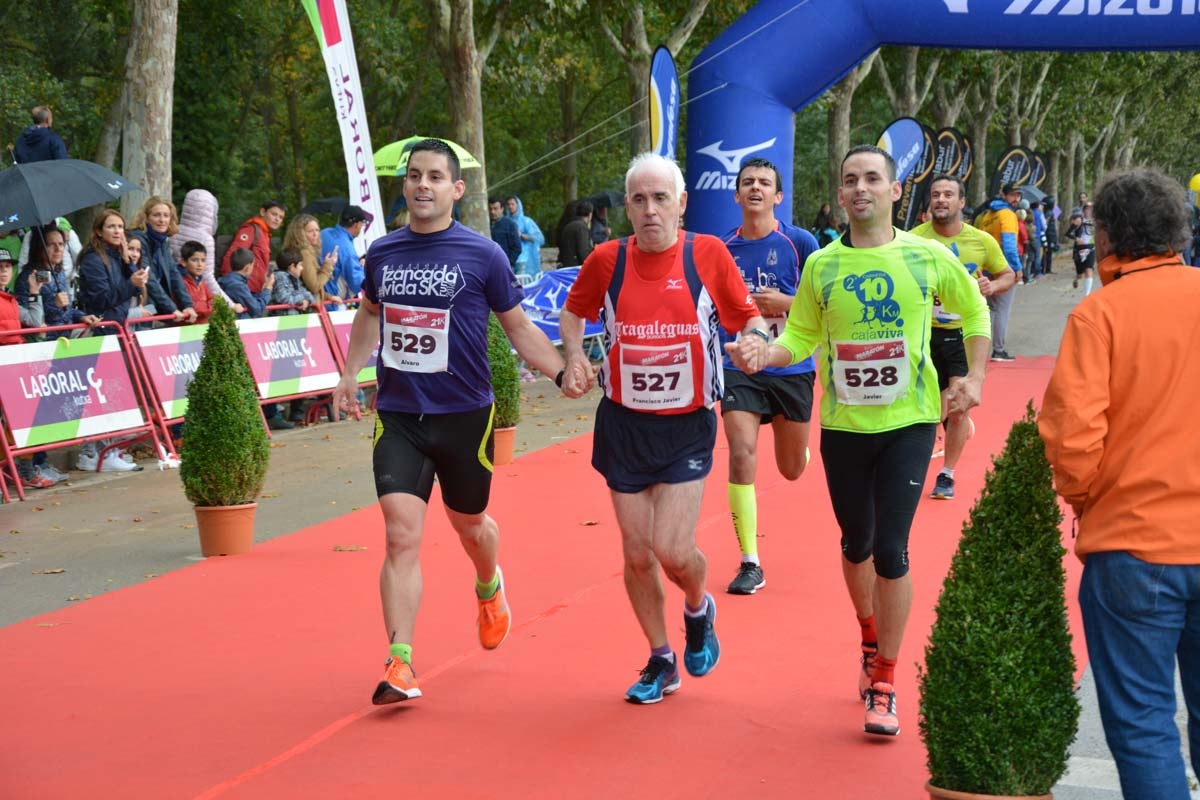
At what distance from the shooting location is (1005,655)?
12.9 feet

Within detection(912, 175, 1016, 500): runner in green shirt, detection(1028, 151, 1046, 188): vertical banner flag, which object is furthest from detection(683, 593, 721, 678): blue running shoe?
detection(1028, 151, 1046, 188): vertical banner flag

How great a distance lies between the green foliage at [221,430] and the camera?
887 centimetres

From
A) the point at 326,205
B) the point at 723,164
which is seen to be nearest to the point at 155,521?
the point at 723,164

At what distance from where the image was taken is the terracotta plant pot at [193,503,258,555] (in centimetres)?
898

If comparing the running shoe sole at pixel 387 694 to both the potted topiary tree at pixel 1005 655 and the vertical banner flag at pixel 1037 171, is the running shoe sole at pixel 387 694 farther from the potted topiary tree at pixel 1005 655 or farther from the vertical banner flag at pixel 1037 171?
the vertical banner flag at pixel 1037 171

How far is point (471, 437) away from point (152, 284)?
290 inches

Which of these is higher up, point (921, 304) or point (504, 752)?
point (921, 304)

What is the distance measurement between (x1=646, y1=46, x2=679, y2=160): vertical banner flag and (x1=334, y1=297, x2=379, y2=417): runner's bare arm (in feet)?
25.2

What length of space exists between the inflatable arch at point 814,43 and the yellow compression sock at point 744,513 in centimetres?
624

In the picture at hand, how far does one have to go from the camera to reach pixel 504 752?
5.42 m

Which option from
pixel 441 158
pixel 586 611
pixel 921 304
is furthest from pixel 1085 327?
pixel 586 611

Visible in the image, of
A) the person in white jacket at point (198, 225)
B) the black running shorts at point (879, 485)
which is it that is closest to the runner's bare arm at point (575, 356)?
the black running shorts at point (879, 485)

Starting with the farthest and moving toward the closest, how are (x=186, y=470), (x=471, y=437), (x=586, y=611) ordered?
(x=186, y=470) < (x=586, y=611) < (x=471, y=437)

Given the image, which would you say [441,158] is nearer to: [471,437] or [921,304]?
[471,437]
